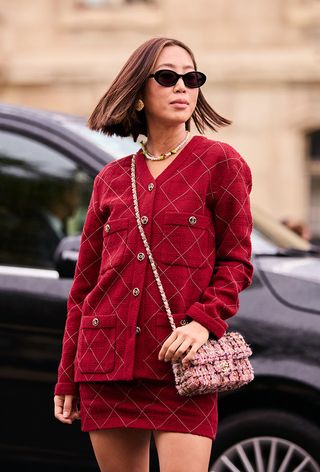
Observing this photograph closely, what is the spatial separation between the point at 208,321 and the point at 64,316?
5.80 feet

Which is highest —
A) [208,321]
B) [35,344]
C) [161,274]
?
[161,274]

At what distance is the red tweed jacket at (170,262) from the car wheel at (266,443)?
147 centimetres

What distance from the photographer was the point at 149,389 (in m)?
4.04

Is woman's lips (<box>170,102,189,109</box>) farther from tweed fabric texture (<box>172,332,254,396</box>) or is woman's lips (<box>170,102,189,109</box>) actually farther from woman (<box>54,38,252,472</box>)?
tweed fabric texture (<box>172,332,254,396</box>)

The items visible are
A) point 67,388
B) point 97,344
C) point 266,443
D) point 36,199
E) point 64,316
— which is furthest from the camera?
point 36,199

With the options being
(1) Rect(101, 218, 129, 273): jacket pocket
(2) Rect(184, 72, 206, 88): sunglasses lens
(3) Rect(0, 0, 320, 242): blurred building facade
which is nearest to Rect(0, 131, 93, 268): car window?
(1) Rect(101, 218, 129, 273): jacket pocket

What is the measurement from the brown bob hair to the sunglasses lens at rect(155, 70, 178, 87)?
0.03 meters

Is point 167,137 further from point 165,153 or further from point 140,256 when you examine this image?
point 140,256

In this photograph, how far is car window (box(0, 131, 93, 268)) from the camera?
19.8 feet

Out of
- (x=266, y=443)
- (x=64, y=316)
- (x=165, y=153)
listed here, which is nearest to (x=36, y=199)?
(x=64, y=316)

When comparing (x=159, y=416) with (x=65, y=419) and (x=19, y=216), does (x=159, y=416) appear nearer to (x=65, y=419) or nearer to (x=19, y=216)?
(x=65, y=419)

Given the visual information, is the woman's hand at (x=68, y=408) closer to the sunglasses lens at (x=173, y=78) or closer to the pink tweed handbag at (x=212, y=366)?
the pink tweed handbag at (x=212, y=366)

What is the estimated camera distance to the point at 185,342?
12.9 ft

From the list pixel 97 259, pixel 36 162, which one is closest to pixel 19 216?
pixel 36 162
